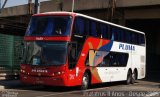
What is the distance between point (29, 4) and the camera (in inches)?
1988

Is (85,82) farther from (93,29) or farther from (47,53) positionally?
(47,53)

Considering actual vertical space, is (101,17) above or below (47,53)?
above

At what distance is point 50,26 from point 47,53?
1.30 metres

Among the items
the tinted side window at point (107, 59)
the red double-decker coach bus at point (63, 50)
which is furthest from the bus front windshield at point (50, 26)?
the tinted side window at point (107, 59)

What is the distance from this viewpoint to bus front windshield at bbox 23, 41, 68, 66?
20.4 metres

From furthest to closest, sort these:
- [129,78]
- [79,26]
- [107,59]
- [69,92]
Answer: [129,78], [107,59], [79,26], [69,92]

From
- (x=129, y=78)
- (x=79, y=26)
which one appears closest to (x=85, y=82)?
(x=79, y=26)

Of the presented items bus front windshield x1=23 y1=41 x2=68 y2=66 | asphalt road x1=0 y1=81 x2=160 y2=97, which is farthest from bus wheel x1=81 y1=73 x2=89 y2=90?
bus front windshield x1=23 y1=41 x2=68 y2=66

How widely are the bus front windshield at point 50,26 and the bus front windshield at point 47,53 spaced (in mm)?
484

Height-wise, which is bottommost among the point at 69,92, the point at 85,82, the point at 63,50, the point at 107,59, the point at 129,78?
the point at 129,78

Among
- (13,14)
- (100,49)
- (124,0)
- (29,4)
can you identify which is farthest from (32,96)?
(13,14)

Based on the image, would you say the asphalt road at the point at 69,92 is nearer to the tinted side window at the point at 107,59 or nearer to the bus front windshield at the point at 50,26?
the tinted side window at the point at 107,59

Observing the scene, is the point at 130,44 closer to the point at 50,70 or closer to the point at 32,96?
the point at 50,70

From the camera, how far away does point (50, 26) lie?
2105 cm
